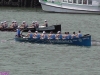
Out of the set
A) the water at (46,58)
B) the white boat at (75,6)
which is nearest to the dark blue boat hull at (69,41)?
the water at (46,58)

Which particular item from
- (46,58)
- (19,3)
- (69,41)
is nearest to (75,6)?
(19,3)

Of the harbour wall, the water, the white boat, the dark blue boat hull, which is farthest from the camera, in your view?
the harbour wall

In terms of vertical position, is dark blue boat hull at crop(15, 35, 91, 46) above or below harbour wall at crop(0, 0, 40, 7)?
above

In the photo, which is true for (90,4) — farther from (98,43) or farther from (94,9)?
(98,43)

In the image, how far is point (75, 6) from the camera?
370 feet

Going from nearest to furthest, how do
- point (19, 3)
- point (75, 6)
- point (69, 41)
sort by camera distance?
1. point (69, 41)
2. point (75, 6)
3. point (19, 3)

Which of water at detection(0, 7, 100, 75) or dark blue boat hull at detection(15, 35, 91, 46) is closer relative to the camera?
water at detection(0, 7, 100, 75)

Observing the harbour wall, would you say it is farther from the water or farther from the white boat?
the water

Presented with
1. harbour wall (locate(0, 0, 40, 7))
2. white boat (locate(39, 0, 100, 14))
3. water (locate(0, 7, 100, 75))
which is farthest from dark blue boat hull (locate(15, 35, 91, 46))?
harbour wall (locate(0, 0, 40, 7))

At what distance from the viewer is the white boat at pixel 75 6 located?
113m

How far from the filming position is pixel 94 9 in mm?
112812

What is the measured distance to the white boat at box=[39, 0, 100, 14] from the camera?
370 feet

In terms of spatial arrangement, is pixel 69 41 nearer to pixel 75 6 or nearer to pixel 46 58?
pixel 46 58

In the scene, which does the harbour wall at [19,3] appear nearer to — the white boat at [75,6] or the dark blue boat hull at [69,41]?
the white boat at [75,6]
